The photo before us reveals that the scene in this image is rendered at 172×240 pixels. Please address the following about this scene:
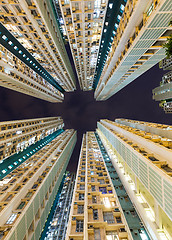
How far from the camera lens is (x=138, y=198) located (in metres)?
25.7

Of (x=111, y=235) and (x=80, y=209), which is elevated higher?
(x=111, y=235)

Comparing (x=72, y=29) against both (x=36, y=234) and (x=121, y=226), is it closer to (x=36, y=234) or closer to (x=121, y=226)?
(x=121, y=226)

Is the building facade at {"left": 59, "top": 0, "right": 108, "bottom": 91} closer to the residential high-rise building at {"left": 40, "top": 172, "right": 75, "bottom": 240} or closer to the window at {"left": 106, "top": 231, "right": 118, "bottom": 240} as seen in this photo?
the window at {"left": 106, "top": 231, "right": 118, "bottom": 240}

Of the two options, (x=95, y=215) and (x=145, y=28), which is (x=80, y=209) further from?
(x=145, y=28)

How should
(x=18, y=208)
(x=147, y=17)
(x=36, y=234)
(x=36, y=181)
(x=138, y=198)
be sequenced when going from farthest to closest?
(x=36, y=181) < (x=36, y=234) < (x=18, y=208) < (x=138, y=198) < (x=147, y=17)

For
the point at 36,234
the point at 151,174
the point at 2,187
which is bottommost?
the point at 36,234

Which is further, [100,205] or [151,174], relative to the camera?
[100,205]

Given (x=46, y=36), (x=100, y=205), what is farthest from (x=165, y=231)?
(x=46, y=36)

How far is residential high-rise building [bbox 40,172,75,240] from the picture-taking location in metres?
43.3

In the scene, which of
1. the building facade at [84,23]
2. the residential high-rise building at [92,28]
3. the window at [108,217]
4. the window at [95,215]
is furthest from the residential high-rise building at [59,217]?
the building facade at [84,23]

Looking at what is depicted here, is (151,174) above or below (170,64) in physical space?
below

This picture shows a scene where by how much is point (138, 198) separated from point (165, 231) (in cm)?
776

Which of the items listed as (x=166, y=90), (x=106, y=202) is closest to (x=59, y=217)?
(x=106, y=202)

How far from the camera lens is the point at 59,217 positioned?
50.7 metres
